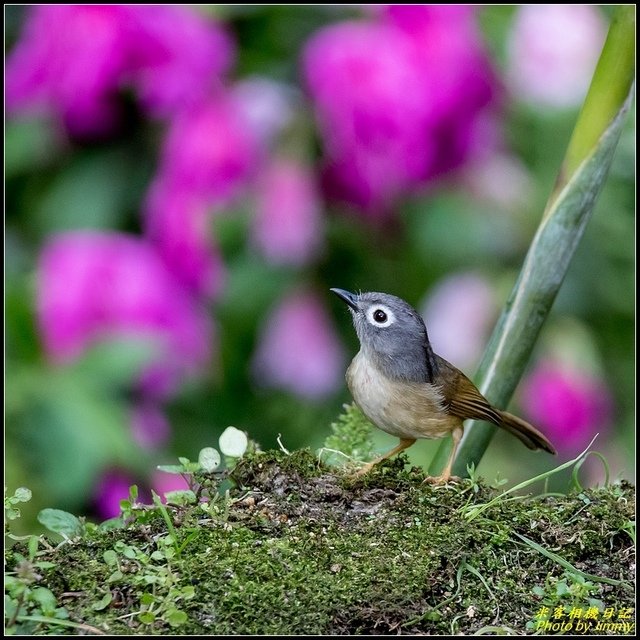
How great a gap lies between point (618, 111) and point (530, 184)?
2236mm

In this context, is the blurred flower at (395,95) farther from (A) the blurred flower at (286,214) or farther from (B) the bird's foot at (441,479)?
(B) the bird's foot at (441,479)

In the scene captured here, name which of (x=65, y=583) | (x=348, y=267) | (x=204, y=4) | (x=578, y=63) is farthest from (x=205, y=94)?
(x=65, y=583)

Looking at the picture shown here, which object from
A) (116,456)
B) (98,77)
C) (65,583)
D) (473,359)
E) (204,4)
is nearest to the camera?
(65,583)

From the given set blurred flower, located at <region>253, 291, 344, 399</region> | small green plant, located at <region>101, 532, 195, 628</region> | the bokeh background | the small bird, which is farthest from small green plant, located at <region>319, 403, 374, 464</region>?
blurred flower, located at <region>253, 291, 344, 399</region>

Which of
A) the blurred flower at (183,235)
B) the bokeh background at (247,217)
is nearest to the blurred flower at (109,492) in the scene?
the bokeh background at (247,217)

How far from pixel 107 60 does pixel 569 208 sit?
200 centimetres

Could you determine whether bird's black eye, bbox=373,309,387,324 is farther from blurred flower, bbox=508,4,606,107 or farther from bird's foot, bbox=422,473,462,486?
blurred flower, bbox=508,4,606,107

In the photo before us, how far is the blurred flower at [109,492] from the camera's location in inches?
123

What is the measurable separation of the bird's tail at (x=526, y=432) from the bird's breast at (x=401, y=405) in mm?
181

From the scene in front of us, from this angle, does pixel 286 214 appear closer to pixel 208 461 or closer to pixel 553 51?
pixel 553 51

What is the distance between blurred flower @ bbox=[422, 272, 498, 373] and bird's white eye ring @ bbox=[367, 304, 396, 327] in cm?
149

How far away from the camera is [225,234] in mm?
3666

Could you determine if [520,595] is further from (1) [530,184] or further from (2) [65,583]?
(1) [530,184]

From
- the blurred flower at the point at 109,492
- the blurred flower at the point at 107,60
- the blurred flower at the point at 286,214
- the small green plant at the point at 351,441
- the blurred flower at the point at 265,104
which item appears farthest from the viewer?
the blurred flower at the point at 265,104
